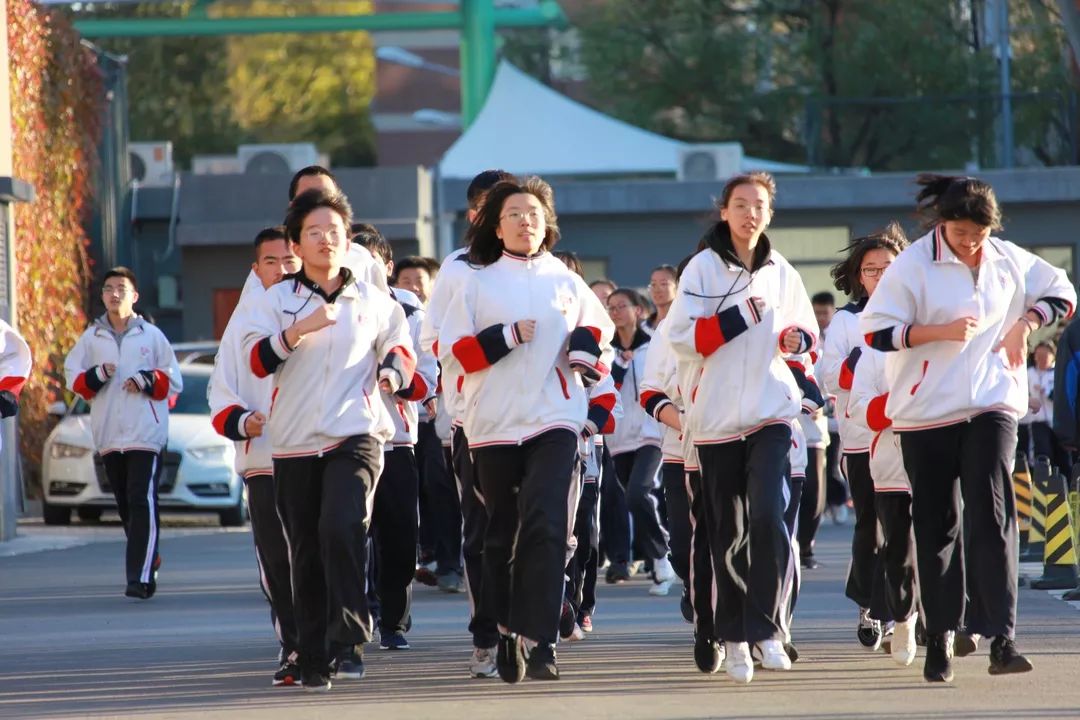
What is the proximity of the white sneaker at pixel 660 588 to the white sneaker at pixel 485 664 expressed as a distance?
4.60 m

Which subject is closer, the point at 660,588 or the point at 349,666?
the point at 349,666

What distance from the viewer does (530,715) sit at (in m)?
8.34

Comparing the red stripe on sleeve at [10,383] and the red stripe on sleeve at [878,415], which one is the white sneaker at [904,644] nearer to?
the red stripe on sleeve at [878,415]

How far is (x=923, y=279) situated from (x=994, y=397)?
56 cm

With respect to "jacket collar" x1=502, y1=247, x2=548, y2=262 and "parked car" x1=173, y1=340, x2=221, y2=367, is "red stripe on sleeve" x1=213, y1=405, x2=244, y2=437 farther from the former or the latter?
"parked car" x1=173, y1=340, x2=221, y2=367

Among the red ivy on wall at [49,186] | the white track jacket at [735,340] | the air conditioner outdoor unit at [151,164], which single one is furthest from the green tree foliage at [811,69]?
the white track jacket at [735,340]

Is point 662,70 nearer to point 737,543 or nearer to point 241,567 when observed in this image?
point 241,567

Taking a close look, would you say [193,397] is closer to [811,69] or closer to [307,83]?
[811,69]

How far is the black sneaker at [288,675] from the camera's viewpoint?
373 inches

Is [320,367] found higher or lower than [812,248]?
lower

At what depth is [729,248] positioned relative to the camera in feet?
31.4

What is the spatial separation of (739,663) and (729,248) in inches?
69.0

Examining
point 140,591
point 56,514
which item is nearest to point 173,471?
point 56,514

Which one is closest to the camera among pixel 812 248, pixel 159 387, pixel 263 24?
pixel 159 387
